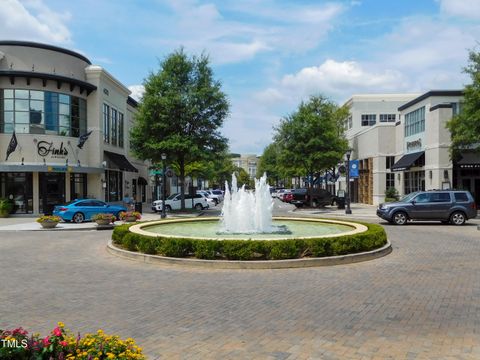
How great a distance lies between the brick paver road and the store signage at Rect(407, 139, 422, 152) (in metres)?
27.2

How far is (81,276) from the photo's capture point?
10719mm

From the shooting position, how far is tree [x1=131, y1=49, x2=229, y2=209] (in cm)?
3506

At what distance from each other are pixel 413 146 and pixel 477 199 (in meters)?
7.42

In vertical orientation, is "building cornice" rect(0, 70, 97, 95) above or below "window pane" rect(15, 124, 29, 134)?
above

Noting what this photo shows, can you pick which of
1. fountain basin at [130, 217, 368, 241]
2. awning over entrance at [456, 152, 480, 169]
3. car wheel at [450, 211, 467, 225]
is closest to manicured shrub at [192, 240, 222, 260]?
fountain basin at [130, 217, 368, 241]

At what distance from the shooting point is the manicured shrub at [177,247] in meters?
12.5

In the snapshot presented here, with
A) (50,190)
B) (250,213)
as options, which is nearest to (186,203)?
(50,190)

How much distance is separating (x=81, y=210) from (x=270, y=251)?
18.1 metres

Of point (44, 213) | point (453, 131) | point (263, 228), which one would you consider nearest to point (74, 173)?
point (44, 213)

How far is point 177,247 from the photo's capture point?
40.8ft

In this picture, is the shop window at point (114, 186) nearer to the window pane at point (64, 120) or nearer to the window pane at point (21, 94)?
the window pane at point (64, 120)

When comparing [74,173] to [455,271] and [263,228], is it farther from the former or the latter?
[455,271]

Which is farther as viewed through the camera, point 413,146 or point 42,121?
point 413,146

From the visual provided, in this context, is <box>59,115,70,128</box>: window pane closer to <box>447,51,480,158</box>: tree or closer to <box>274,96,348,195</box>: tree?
<box>274,96,348,195</box>: tree
